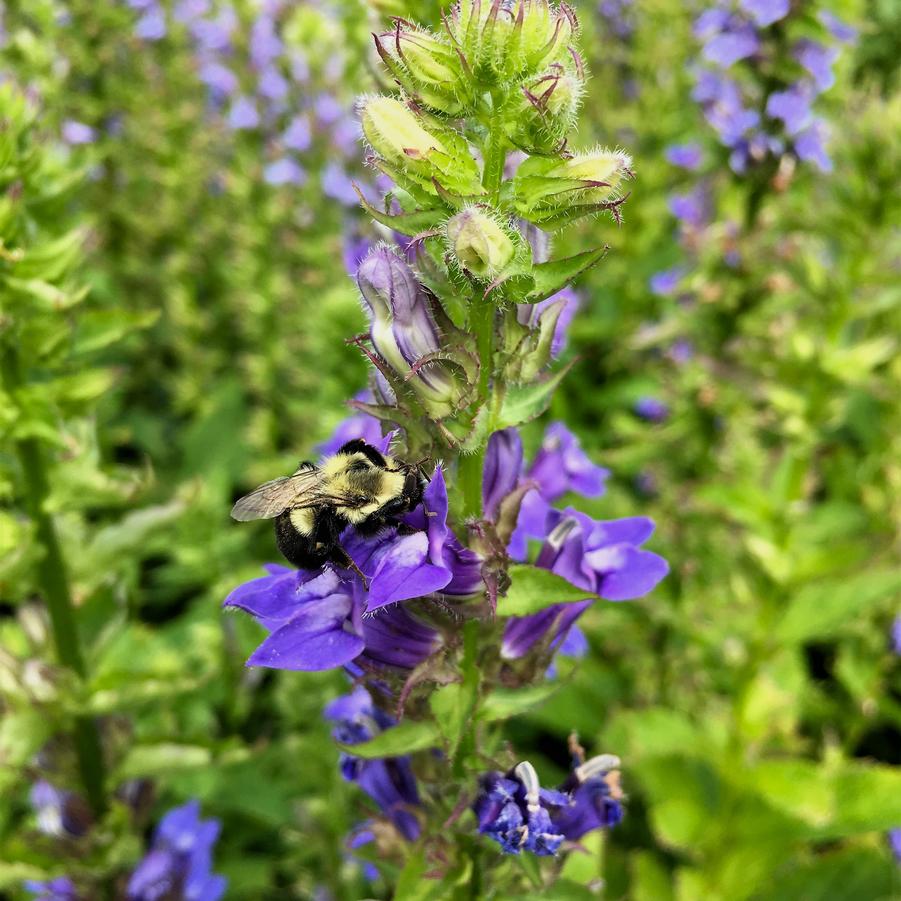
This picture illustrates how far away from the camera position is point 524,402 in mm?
1495

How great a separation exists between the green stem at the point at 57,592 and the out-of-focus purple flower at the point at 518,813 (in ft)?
4.71

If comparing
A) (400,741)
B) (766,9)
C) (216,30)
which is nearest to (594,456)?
(766,9)

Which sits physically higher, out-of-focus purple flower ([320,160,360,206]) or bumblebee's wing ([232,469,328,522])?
out-of-focus purple flower ([320,160,360,206])

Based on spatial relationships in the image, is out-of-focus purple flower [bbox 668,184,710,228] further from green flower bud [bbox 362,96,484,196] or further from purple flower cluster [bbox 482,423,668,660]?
green flower bud [bbox 362,96,484,196]

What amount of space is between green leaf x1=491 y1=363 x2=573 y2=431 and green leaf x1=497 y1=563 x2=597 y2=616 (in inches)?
10.1

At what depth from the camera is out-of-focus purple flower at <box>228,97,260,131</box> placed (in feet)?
18.4

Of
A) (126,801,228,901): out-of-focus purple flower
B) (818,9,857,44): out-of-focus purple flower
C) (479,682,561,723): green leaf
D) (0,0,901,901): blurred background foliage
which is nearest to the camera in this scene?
(479,682,561,723): green leaf

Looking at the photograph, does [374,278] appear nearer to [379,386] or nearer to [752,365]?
[379,386]

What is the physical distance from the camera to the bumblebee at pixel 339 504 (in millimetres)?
1473

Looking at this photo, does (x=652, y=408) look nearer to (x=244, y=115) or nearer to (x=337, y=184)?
(x=337, y=184)

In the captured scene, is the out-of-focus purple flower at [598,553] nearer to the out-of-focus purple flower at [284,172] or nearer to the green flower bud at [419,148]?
the green flower bud at [419,148]

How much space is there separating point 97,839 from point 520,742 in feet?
6.91

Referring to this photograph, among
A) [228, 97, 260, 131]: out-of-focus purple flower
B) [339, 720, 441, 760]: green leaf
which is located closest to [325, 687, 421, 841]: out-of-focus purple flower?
[339, 720, 441, 760]: green leaf

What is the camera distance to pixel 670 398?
4316 mm
